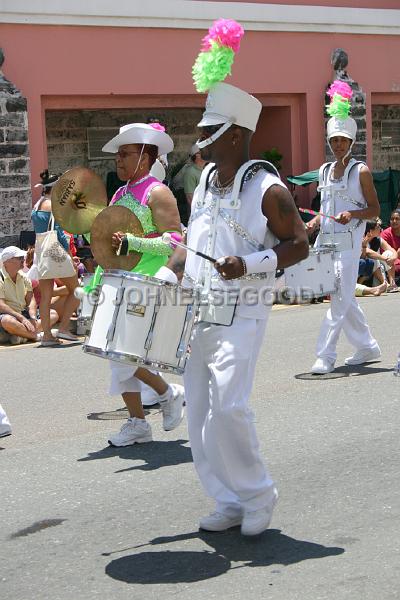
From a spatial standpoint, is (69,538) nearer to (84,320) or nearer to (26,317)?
(84,320)

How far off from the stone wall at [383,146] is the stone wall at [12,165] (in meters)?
8.47

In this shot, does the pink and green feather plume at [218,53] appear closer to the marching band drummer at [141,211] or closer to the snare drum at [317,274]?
the marching band drummer at [141,211]

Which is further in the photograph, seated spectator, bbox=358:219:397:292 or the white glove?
seated spectator, bbox=358:219:397:292

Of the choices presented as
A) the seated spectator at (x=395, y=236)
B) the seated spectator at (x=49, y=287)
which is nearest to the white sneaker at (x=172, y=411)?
the seated spectator at (x=49, y=287)

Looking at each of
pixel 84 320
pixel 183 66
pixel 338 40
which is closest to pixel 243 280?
pixel 84 320

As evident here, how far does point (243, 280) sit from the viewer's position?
525 centimetres

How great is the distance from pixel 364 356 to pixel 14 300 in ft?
14.6

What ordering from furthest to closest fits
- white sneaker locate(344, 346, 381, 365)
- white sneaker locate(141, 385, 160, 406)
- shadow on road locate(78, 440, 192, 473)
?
white sneaker locate(344, 346, 381, 365) < white sneaker locate(141, 385, 160, 406) < shadow on road locate(78, 440, 192, 473)

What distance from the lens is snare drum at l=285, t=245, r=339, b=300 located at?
30.0 ft

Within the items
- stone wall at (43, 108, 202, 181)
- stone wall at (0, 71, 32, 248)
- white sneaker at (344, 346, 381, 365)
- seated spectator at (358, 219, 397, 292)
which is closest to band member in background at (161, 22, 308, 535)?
white sneaker at (344, 346, 381, 365)

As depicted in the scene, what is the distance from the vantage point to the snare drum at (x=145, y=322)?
17.6 feet

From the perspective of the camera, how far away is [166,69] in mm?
17250

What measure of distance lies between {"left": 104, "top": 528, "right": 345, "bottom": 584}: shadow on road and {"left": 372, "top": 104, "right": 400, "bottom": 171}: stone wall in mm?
17042

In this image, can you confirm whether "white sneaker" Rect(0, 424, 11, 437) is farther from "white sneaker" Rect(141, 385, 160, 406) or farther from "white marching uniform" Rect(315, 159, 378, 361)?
"white marching uniform" Rect(315, 159, 378, 361)
